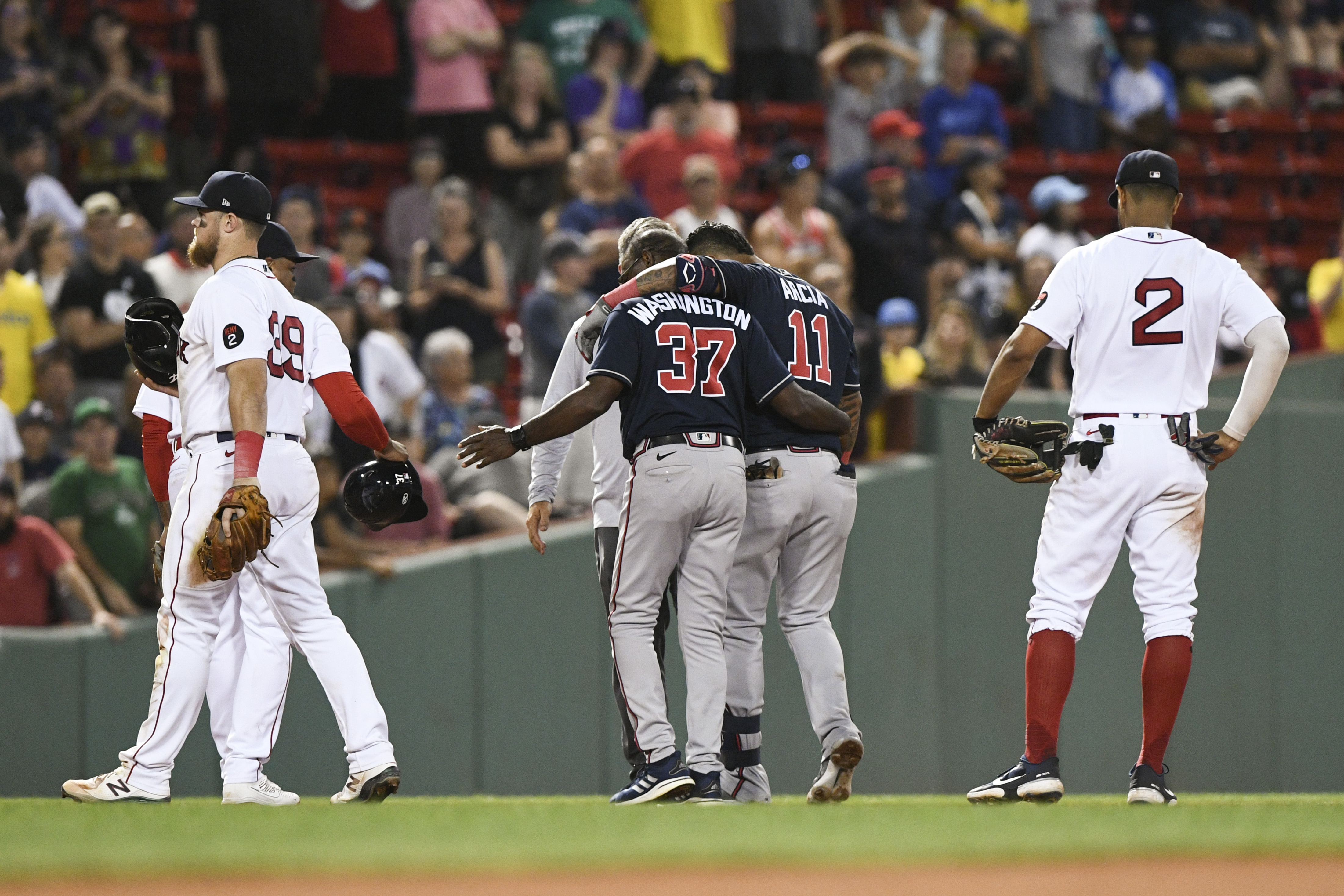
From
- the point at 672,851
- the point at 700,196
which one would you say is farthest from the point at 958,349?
the point at 672,851

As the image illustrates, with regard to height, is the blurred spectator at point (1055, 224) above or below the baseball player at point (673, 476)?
above

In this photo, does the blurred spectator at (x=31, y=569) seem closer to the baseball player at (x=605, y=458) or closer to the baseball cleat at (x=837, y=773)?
the baseball player at (x=605, y=458)

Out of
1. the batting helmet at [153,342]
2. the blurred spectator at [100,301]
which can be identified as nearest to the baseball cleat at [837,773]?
the batting helmet at [153,342]

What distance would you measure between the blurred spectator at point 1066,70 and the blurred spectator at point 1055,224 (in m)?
2.24

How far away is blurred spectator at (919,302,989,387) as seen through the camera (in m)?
10.8

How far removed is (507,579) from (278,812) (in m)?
3.92

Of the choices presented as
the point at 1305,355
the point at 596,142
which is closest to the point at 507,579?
the point at 596,142

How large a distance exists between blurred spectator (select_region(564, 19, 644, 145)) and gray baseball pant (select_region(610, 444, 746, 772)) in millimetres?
6948

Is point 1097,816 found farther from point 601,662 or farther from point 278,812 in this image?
point 601,662

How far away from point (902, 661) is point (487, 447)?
4.93 meters

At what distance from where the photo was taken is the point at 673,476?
5.93 metres

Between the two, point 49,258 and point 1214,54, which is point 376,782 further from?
point 1214,54

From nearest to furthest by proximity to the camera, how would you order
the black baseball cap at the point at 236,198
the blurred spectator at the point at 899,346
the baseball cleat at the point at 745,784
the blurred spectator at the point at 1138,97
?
the black baseball cap at the point at 236,198 < the baseball cleat at the point at 745,784 < the blurred spectator at the point at 899,346 < the blurred spectator at the point at 1138,97

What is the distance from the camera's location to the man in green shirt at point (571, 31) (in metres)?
13.0
